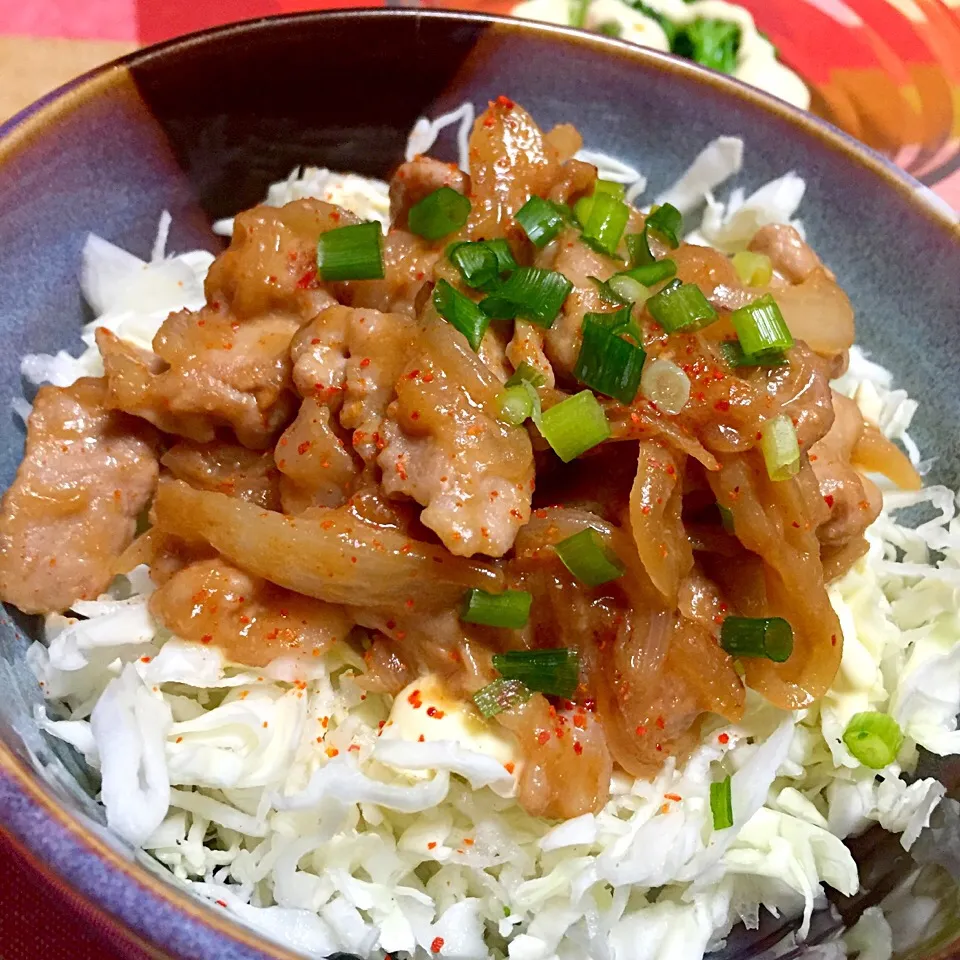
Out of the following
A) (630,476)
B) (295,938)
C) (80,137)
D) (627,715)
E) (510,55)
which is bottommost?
(295,938)

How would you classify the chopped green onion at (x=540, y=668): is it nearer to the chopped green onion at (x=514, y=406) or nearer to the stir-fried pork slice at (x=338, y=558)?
the stir-fried pork slice at (x=338, y=558)

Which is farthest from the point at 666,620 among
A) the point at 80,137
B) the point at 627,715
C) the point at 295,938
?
the point at 80,137

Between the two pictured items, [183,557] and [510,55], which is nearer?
[183,557]

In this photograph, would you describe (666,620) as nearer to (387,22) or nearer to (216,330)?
(216,330)

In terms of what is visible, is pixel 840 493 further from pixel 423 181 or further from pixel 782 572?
pixel 423 181

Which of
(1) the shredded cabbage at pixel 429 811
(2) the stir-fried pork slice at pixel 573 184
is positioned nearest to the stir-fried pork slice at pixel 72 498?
(1) the shredded cabbage at pixel 429 811

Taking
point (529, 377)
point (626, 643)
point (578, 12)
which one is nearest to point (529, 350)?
point (529, 377)
